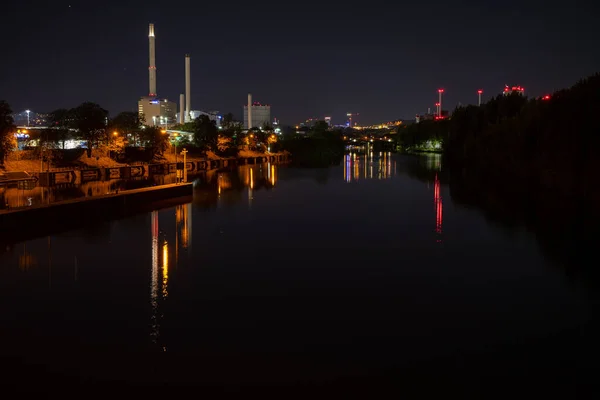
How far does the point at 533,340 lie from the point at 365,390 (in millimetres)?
3485

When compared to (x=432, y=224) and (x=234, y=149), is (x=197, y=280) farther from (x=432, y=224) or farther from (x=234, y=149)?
(x=234, y=149)

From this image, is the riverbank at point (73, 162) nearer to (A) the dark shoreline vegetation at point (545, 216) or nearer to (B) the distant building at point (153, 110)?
(A) the dark shoreline vegetation at point (545, 216)

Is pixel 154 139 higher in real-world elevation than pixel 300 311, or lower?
Answer: higher

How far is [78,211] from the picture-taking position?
66.8 feet

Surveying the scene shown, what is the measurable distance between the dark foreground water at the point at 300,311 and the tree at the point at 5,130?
2009 cm

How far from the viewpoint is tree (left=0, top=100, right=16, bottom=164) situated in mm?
34353

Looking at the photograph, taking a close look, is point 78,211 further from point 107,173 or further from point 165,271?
point 107,173

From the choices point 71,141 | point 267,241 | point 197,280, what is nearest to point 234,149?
point 71,141

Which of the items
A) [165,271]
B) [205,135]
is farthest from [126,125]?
[165,271]

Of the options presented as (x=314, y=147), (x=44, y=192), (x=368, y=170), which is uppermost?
(x=314, y=147)

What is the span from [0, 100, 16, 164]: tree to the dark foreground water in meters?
20.1

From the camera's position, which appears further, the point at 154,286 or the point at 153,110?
the point at 153,110

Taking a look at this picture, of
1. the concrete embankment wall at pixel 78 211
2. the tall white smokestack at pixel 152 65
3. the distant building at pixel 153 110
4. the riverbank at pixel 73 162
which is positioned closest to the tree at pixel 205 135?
the riverbank at pixel 73 162

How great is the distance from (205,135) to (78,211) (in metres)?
48.2
